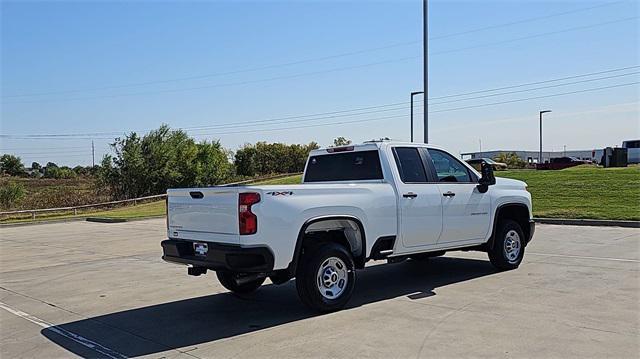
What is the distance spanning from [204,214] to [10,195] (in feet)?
126

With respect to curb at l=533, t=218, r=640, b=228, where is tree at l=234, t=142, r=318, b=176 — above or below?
above

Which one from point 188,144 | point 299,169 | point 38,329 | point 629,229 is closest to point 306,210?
point 38,329

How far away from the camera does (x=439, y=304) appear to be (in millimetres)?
7266

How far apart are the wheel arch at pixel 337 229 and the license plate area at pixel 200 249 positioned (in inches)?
39.5

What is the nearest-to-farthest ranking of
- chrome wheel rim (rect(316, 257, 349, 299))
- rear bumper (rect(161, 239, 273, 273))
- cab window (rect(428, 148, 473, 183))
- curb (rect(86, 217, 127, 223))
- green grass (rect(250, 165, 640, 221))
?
rear bumper (rect(161, 239, 273, 273)) → chrome wheel rim (rect(316, 257, 349, 299)) → cab window (rect(428, 148, 473, 183)) → green grass (rect(250, 165, 640, 221)) → curb (rect(86, 217, 127, 223))

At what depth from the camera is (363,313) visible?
273 inches

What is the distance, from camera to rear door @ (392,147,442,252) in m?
7.93

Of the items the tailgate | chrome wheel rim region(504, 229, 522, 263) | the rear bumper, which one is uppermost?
the tailgate

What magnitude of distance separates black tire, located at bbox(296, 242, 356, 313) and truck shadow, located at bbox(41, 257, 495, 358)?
0.26 metres

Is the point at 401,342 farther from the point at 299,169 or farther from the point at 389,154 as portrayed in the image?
the point at 299,169

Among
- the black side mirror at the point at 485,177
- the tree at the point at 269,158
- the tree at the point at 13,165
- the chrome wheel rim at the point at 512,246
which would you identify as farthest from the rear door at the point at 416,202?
the tree at the point at 13,165

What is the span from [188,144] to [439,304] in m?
49.5

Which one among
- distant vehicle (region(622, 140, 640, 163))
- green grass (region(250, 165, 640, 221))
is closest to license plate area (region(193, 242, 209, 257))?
green grass (region(250, 165, 640, 221))

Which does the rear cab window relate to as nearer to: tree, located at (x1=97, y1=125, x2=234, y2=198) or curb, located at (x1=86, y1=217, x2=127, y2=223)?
curb, located at (x1=86, y1=217, x2=127, y2=223)
